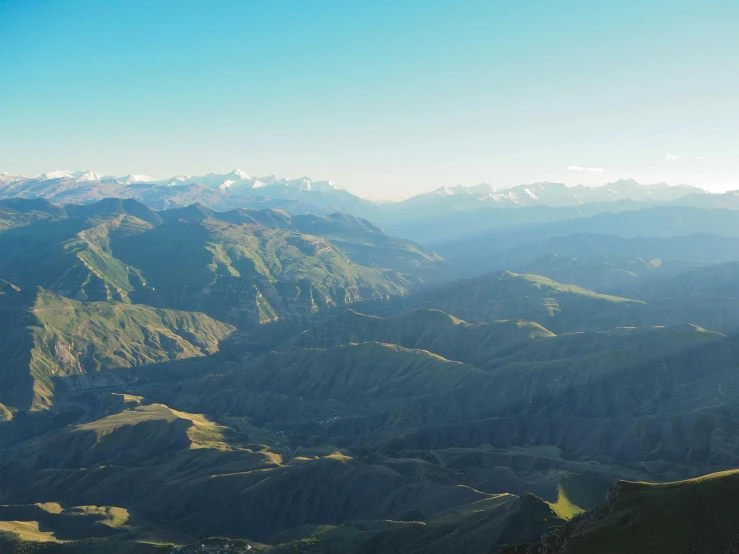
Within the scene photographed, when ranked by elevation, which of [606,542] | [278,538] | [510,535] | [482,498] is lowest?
[278,538]

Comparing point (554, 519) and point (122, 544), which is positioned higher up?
point (554, 519)

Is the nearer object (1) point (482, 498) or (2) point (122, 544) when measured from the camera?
(2) point (122, 544)

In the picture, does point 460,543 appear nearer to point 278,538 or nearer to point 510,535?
point 510,535

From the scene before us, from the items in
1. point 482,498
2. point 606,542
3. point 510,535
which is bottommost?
point 482,498

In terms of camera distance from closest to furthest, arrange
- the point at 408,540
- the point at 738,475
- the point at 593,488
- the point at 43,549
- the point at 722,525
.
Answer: the point at 722,525 < the point at 738,475 < the point at 408,540 < the point at 43,549 < the point at 593,488

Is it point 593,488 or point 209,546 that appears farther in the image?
point 593,488

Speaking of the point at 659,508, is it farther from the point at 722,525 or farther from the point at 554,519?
the point at 554,519

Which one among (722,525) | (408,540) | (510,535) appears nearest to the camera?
(722,525)

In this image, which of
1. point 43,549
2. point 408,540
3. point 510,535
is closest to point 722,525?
point 510,535

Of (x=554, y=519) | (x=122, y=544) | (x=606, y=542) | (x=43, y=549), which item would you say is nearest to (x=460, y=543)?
(x=554, y=519)
